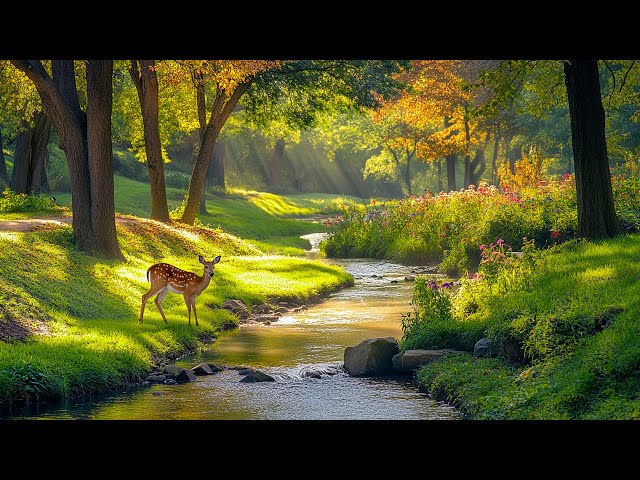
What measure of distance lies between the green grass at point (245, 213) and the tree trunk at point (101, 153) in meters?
12.3

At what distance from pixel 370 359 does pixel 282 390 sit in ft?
6.09

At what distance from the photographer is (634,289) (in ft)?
39.7

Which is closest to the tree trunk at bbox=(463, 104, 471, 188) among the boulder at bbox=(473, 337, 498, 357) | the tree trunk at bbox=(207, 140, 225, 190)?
the tree trunk at bbox=(207, 140, 225, 190)

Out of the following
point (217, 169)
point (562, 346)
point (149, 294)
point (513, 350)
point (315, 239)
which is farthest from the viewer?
point (217, 169)

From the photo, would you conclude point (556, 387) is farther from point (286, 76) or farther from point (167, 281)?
point (286, 76)

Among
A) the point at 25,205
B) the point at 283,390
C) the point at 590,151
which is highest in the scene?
the point at 25,205

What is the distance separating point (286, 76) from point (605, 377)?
22513 millimetres

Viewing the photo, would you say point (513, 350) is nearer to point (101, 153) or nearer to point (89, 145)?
point (101, 153)

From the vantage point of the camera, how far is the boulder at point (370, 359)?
1410 centimetres

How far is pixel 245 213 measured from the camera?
158 ft

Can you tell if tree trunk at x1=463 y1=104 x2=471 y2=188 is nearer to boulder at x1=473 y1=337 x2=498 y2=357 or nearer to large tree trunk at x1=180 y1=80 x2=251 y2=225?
large tree trunk at x1=180 y1=80 x2=251 y2=225

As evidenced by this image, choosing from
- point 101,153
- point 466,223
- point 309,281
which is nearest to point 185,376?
point 101,153

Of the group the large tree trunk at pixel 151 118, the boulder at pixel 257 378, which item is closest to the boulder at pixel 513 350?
the boulder at pixel 257 378
